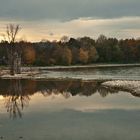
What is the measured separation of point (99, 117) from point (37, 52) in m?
115

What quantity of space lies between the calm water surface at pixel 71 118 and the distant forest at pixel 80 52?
90789 millimetres

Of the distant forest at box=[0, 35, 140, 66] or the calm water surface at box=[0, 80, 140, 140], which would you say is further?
the distant forest at box=[0, 35, 140, 66]

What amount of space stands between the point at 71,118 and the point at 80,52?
11571cm

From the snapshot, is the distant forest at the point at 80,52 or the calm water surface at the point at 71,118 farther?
the distant forest at the point at 80,52

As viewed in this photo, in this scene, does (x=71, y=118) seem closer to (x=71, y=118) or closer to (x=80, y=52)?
(x=71, y=118)

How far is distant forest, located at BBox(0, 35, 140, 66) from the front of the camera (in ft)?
427

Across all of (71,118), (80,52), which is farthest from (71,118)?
(80,52)

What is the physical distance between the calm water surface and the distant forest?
90.8 m

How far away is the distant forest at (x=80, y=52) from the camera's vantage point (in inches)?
5118

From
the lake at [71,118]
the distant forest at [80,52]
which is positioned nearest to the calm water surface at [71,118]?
the lake at [71,118]

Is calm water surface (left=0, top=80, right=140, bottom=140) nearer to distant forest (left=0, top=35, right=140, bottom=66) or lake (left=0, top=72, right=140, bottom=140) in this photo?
lake (left=0, top=72, right=140, bottom=140)

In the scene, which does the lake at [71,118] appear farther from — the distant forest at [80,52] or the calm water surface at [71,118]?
the distant forest at [80,52]

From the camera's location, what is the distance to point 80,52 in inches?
5453

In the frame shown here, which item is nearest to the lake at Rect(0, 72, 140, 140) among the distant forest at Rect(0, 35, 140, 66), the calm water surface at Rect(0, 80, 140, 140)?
the calm water surface at Rect(0, 80, 140, 140)
